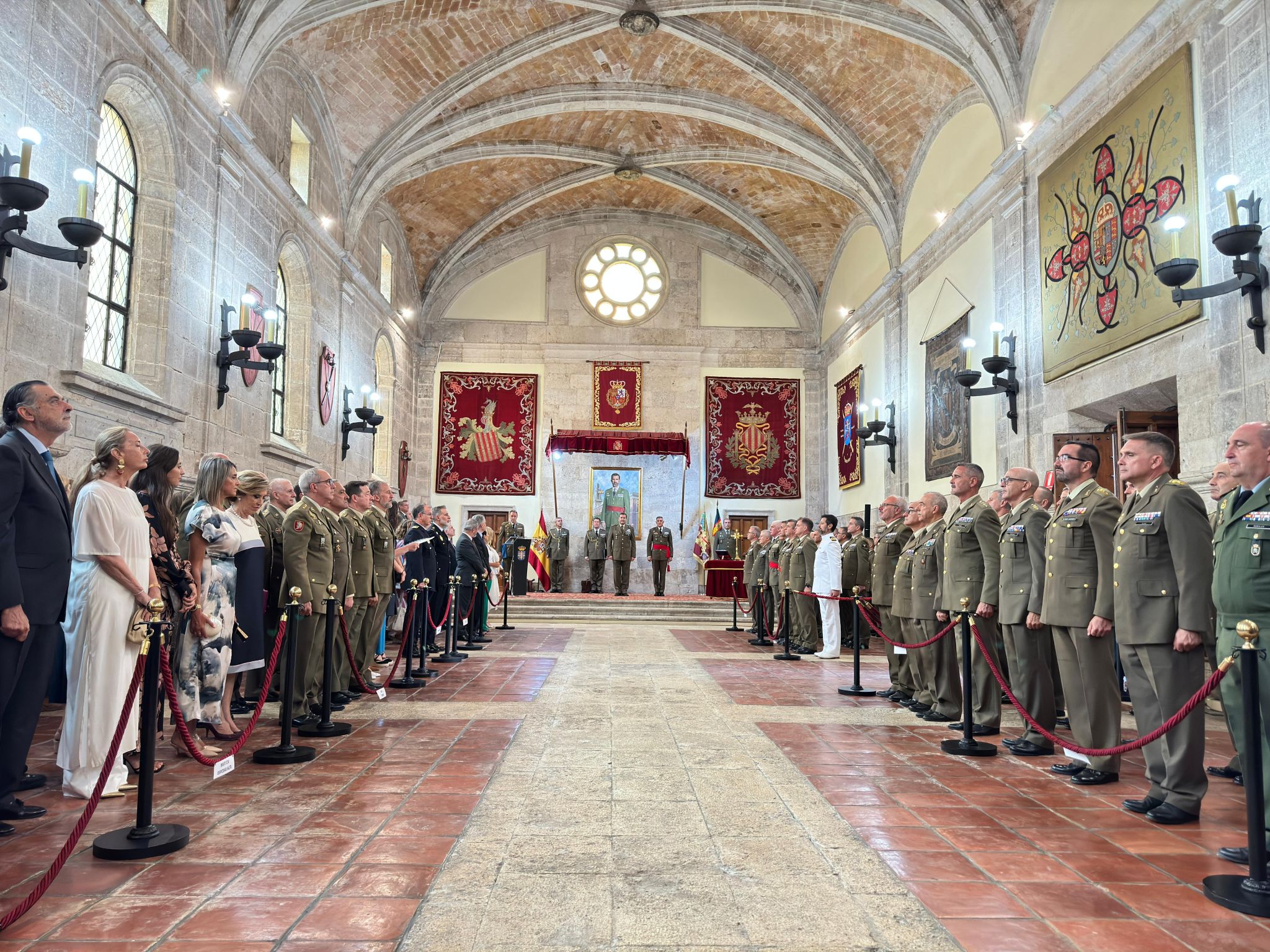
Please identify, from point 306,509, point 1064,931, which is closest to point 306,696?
point 306,509

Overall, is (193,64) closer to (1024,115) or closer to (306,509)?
(306,509)

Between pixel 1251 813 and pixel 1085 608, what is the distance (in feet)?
4.93

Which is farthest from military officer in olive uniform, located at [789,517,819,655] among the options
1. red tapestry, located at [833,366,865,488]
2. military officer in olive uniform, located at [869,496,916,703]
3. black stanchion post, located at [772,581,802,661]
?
red tapestry, located at [833,366,865,488]

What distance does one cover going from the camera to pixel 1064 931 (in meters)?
2.33

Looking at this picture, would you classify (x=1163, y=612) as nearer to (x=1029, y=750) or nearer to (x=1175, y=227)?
(x=1029, y=750)

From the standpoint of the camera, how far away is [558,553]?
17406 mm

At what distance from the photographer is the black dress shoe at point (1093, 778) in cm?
395

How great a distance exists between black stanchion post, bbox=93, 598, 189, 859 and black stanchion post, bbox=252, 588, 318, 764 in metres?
1.09

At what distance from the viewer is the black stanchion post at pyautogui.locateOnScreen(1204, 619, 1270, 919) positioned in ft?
8.35

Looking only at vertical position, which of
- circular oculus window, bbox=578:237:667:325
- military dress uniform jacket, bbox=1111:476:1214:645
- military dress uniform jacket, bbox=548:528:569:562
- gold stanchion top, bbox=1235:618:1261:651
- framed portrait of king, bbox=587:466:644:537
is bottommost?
gold stanchion top, bbox=1235:618:1261:651

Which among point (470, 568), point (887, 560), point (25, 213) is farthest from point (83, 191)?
point (887, 560)

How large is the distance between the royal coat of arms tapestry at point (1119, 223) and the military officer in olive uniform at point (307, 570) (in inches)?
259

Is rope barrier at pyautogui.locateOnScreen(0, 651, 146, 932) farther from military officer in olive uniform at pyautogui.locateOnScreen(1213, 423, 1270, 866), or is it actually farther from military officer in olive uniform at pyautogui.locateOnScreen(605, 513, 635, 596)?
military officer in olive uniform at pyautogui.locateOnScreen(605, 513, 635, 596)

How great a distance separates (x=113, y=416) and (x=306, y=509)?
3485 mm
